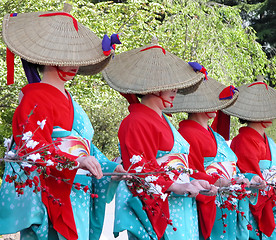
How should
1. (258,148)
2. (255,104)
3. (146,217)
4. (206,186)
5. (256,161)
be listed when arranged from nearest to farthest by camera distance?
1. (146,217)
2. (206,186)
3. (256,161)
4. (258,148)
5. (255,104)

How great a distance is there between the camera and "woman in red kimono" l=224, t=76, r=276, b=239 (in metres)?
5.14

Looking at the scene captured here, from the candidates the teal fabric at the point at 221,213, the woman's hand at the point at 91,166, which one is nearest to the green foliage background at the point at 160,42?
the teal fabric at the point at 221,213

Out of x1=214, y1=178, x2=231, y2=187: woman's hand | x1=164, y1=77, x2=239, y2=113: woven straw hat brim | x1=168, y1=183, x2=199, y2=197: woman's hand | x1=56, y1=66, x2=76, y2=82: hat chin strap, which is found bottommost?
x1=214, y1=178, x2=231, y2=187: woman's hand

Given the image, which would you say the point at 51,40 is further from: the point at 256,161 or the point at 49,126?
the point at 256,161

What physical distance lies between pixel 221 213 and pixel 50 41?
2.29m

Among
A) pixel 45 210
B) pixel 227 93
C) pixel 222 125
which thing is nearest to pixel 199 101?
pixel 227 93

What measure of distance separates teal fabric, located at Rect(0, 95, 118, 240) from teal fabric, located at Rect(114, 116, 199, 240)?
0.18 meters

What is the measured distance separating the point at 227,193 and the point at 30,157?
1.95 metres

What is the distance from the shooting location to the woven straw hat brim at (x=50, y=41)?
129 inches

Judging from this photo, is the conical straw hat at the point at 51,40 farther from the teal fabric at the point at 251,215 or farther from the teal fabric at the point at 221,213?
the teal fabric at the point at 251,215

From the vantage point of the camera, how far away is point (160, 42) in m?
10.8

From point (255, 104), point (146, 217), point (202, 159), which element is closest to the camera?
point (146, 217)

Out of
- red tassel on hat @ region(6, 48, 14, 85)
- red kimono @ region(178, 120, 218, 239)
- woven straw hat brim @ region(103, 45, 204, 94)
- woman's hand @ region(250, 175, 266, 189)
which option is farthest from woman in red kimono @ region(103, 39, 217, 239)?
red tassel on hat @ region(6, 48, 14, 85)

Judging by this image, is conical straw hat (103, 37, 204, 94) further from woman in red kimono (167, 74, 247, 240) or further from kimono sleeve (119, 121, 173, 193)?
woman in red kimono (167, 74, 247, 240)
